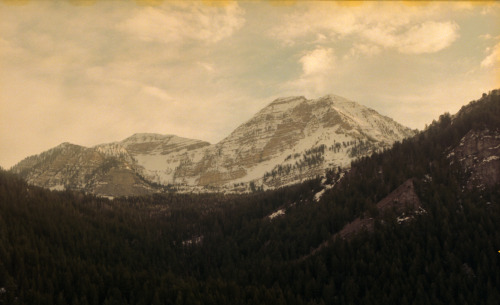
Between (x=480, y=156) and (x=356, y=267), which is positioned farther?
(x=480, y=156)

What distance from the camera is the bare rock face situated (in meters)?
173

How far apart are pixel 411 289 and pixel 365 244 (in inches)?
1208

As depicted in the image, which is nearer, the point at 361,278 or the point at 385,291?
the point at 385,291

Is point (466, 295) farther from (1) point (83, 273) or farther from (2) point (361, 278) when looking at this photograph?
(1) point (83, 273)

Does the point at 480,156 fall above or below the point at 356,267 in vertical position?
above

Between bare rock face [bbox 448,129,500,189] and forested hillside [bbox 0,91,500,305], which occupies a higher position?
bare rock face [bbox 448,129,500,189]

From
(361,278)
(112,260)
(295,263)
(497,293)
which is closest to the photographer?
(497,293)

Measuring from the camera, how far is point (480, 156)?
594ft

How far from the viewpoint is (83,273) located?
15188cm

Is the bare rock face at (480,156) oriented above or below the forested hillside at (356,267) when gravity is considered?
above

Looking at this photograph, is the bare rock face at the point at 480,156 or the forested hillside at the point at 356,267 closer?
the forested hillside at the point at 356,267

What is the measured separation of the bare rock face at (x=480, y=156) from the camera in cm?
17275

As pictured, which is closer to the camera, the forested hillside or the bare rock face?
the forested hillside

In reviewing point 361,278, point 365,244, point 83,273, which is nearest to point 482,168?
point 365,244
